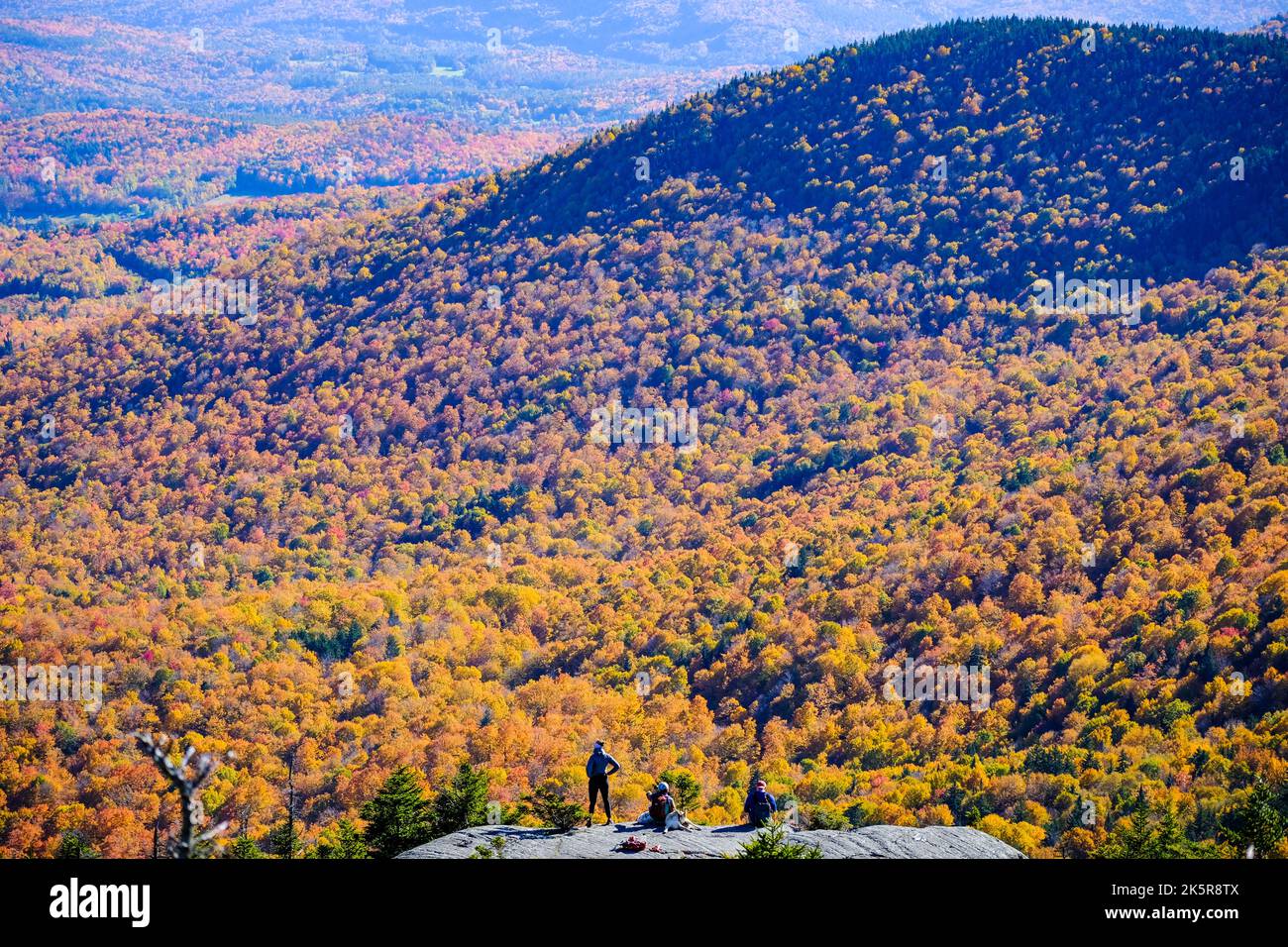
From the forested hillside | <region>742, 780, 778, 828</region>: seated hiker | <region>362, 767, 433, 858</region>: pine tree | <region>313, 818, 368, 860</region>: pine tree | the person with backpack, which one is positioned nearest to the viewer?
the person with backpack

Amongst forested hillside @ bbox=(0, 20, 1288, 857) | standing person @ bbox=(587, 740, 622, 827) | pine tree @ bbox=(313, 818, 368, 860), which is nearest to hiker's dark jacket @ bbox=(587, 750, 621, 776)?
standing person @ bbox=(587, 740, 622, 827)

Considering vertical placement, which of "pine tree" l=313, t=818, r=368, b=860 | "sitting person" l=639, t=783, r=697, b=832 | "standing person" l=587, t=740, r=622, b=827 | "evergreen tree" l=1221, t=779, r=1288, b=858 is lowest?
"pine tree" l=313, t=818, r=368, b=860

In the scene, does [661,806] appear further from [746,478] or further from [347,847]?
[746,478]

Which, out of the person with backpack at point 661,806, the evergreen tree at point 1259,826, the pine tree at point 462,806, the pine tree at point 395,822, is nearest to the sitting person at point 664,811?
the person with backpack at point 661,806

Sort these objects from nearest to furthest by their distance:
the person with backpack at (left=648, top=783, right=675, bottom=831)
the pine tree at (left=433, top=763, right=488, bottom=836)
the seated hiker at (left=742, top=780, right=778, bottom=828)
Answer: the person with backpack at (left=648, top=783, right=675, bottom=831), the seated hiker at (left=742, top=780, right=778, bottom=828), the pine tree at (left=433, top=763, right=488, bottom=836)

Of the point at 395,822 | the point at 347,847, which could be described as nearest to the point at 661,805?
the point at 395,822

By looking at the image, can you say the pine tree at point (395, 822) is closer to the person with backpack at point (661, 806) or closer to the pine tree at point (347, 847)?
the pine tree at point (347, 847)

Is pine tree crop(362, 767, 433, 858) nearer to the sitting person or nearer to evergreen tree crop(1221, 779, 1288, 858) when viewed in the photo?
the sitting person
